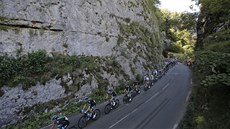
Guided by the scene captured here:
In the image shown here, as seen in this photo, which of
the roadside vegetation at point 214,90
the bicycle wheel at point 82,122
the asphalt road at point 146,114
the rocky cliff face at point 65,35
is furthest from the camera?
the rocky cliff face at point 65,35

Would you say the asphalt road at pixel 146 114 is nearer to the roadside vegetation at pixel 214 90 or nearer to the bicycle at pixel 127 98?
the bicycle at pixel 127 98

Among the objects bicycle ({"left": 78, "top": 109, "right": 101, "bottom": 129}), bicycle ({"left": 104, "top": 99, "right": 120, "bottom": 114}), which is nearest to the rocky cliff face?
bicycle ({"left": 104, "top": 99, "right": 120, "bottom": 114})

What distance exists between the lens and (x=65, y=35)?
2170cm

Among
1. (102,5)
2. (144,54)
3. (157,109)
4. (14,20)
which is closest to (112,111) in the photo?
(157,109)

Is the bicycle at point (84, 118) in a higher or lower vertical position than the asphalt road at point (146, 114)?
higher

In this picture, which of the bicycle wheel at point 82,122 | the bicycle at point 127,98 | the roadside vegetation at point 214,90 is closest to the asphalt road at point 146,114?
the bicycle wheel at point 82,122

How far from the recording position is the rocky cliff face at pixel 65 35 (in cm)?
1587

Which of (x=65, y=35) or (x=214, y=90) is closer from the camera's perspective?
(x=214, y=90)

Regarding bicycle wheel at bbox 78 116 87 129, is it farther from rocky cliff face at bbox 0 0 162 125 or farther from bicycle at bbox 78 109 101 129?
rocky cliff face at bbox 0 0 162 125

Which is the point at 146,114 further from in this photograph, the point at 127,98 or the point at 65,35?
the point at 65,35

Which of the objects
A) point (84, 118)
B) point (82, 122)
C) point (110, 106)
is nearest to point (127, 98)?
point (110, 106)

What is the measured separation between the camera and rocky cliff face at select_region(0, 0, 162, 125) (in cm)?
1587

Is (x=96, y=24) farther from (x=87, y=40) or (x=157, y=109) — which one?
(x=157, y=109)

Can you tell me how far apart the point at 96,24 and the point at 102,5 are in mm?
4094
